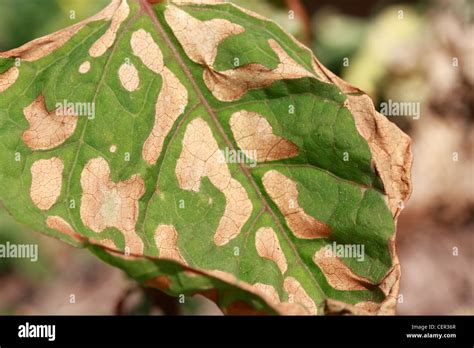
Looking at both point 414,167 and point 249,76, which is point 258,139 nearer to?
point 249,76

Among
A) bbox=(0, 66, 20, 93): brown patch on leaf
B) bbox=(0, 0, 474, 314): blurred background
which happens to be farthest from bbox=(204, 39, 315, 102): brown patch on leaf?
bbox=(0, 0, 474, 314): blurred background

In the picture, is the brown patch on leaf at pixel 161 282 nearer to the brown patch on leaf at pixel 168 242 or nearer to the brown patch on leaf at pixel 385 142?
the brown patch on leaf at pixel 168 242

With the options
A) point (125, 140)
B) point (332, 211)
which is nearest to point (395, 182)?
point (332, 211)

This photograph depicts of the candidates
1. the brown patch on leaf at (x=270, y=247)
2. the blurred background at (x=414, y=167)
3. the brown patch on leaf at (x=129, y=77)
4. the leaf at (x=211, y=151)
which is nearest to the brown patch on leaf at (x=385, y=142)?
the leaf at (x=211, y=151)

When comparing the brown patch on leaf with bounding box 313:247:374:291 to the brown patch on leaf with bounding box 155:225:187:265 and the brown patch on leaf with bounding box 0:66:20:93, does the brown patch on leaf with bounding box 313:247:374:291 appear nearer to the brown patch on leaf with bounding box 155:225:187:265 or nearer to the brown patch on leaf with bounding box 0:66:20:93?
the brown patch on leaf with bounding box 155:225:187:265

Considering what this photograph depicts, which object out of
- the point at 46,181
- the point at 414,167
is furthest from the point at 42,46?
the point at 414,167
